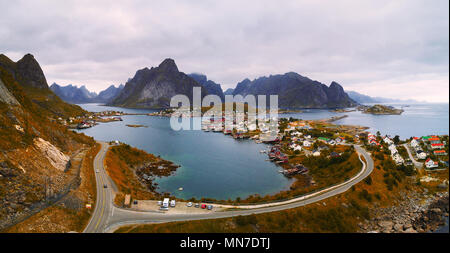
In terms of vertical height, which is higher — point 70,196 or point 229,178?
point 70,196

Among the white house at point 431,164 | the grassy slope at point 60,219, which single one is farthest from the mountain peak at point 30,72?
the white house at point 431,164

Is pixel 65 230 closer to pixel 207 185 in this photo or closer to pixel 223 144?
pixel 207 185

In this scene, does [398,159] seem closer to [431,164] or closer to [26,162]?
[431,164]

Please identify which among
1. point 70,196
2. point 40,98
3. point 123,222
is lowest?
point 123,222

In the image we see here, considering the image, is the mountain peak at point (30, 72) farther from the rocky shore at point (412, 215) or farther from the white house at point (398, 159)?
the white house at point (398, 159)

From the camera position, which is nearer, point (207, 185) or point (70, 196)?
point (70, 196)

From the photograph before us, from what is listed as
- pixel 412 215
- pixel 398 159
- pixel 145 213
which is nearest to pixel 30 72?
pixel 145 213

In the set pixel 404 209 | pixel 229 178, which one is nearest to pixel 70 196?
pixel 229 178

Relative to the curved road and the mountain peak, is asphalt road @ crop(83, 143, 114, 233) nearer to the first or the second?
the curved road
